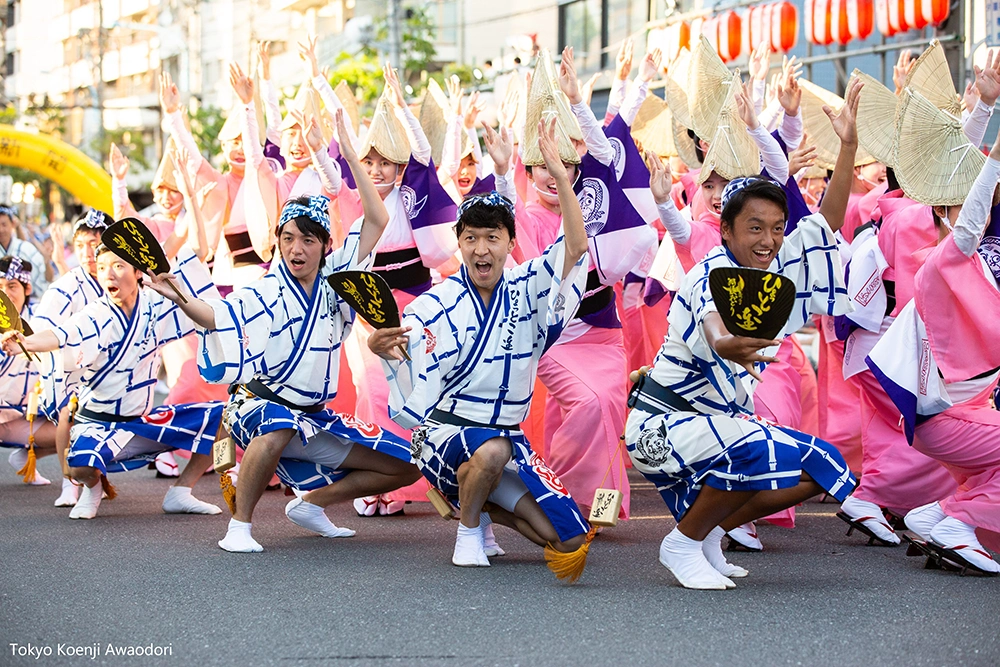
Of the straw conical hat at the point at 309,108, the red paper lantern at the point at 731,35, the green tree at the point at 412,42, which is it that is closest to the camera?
the straw conical hat at the point at 309,108

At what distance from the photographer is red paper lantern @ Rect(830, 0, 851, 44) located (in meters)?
12.0

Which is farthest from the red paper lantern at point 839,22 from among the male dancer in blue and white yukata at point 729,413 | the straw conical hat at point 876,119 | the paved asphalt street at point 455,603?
the male dancer in blue and white yukata at point 729,413

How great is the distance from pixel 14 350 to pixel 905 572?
4333 mm

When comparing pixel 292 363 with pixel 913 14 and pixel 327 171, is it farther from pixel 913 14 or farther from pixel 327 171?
pixel 913 14

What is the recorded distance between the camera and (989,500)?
4.62 m

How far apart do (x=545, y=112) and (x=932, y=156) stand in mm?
1804

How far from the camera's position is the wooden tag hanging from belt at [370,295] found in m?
4.54

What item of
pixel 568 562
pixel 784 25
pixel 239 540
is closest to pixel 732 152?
pixel 568 562

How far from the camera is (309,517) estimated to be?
5371mm

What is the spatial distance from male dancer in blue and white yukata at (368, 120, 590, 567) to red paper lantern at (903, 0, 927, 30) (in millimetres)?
7414

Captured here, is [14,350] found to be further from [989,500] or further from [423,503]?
[989,500]

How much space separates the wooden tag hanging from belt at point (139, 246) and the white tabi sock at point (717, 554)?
2.17m

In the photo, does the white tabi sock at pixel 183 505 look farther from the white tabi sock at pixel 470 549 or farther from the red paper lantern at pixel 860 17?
the red paper lantern at pixel 860 17

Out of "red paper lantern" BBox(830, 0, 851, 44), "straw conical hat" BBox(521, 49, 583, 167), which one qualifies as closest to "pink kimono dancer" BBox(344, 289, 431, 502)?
"straw conical hat" BBox(521, 49, 583, 167)
